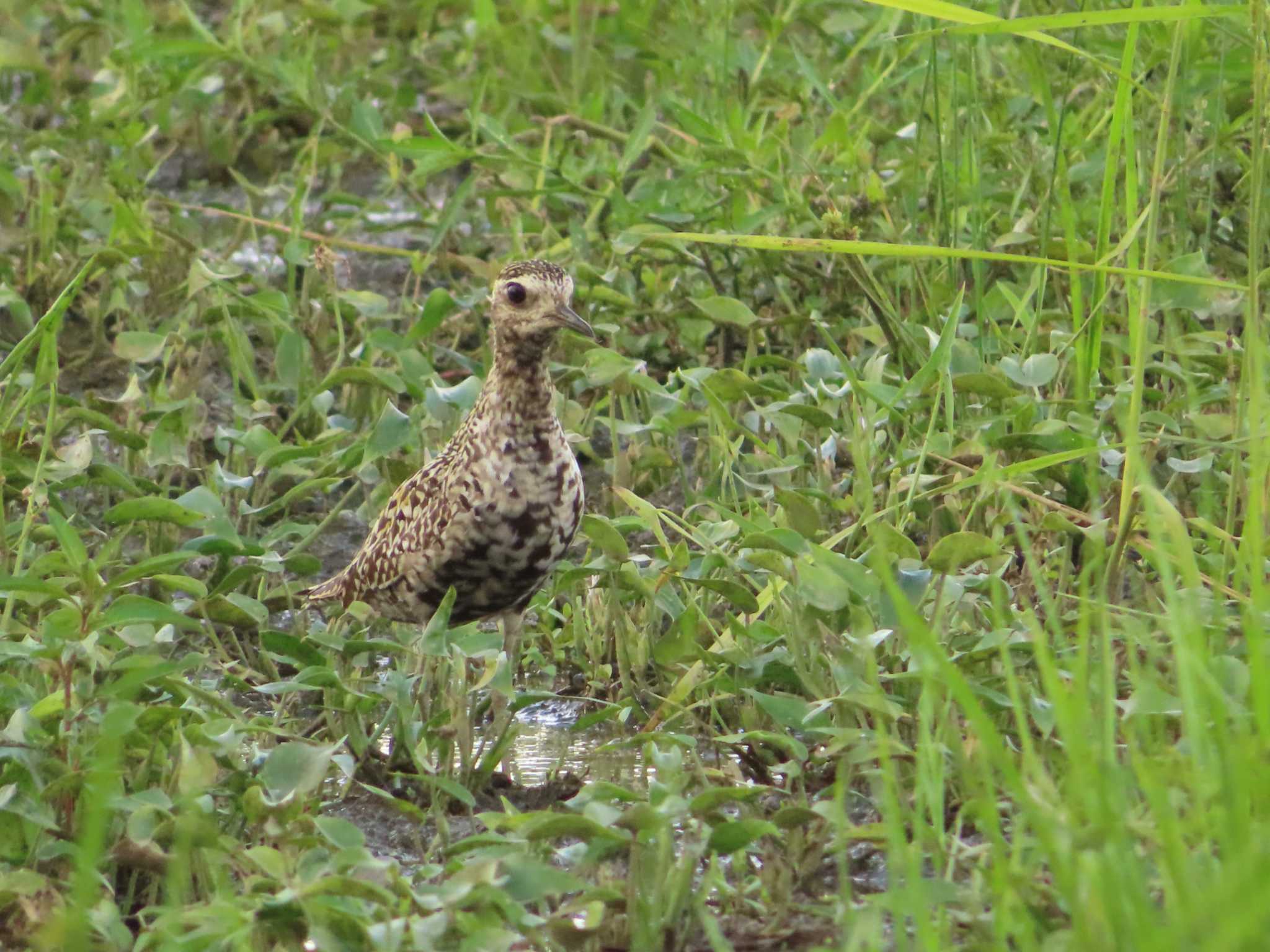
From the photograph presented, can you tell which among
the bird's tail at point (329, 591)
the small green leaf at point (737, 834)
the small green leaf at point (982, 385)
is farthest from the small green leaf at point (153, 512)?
the small green leaf at point (982, 385)

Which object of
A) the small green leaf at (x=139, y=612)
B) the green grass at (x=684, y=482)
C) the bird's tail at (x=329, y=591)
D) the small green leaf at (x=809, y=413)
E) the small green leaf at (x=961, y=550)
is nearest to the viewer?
the green grass at (x=684, y=482)

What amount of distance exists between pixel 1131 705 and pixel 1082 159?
320 cm

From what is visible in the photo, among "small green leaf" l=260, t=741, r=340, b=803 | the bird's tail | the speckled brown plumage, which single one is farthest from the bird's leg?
"small green leaf" l=260, t=741, r=340, b=803

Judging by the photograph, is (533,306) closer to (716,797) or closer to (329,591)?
(329,591)

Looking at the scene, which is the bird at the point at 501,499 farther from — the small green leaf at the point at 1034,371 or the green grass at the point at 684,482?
the small green leaf at the point at 1034,371

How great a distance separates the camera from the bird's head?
5039 millimetres

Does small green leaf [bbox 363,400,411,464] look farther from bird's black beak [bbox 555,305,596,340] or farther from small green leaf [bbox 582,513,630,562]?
small green leaf [bbox 582,513,630,562]

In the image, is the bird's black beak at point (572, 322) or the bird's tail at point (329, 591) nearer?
the bird's black beak at point (572, 322)

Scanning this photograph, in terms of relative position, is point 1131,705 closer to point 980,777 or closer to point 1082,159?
point 980,777

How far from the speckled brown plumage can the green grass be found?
19 centimetres

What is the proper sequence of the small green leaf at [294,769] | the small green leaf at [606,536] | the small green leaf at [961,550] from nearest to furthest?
the small green leaf at [294,769], the small green leaf at [961,550], the small green leaf at [606,536]

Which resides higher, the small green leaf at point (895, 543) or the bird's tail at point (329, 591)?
the small green leaf at point (895, 543)

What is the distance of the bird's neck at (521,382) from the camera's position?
4.91 m

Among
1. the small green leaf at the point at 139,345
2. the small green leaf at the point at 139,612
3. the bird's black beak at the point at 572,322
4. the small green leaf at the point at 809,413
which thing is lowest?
the small green leaf at the point at 139,345
